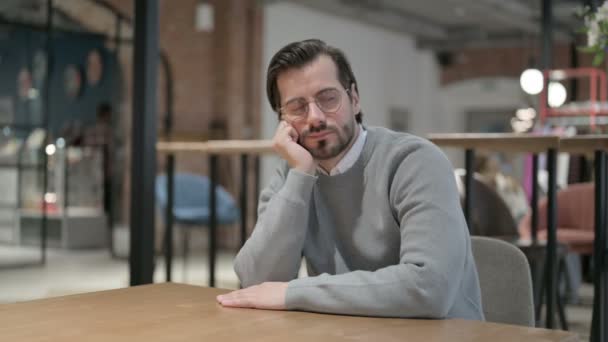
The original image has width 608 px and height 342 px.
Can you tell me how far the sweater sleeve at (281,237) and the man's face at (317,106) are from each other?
8 cm

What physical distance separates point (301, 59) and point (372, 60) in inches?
462

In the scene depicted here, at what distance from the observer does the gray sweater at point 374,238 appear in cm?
133

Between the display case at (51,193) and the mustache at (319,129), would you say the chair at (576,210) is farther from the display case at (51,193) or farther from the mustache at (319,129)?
the display case at (51,193)

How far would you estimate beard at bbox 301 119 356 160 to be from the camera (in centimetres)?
165

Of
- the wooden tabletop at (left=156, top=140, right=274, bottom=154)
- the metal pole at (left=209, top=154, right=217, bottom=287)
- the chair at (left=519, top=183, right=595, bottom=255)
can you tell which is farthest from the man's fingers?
the chair at (left=519, top=183, right=595, bottom=255)

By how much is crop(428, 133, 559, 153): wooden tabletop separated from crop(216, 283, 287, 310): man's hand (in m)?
1.55

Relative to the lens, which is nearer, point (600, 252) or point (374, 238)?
point (374, 238)

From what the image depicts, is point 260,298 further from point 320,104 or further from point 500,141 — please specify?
point 500,141

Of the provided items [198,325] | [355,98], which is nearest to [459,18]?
[355,98]

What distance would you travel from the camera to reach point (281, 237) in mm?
1599

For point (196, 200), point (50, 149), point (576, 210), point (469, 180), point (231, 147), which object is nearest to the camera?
point (469, 180)

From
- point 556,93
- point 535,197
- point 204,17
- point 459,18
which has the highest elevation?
point 459,18

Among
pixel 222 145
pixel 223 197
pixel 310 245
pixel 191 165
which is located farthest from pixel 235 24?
pixel 310 245

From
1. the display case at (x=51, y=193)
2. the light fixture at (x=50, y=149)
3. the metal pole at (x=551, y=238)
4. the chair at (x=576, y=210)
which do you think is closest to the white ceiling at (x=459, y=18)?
the display case at (x=51, y=193)
